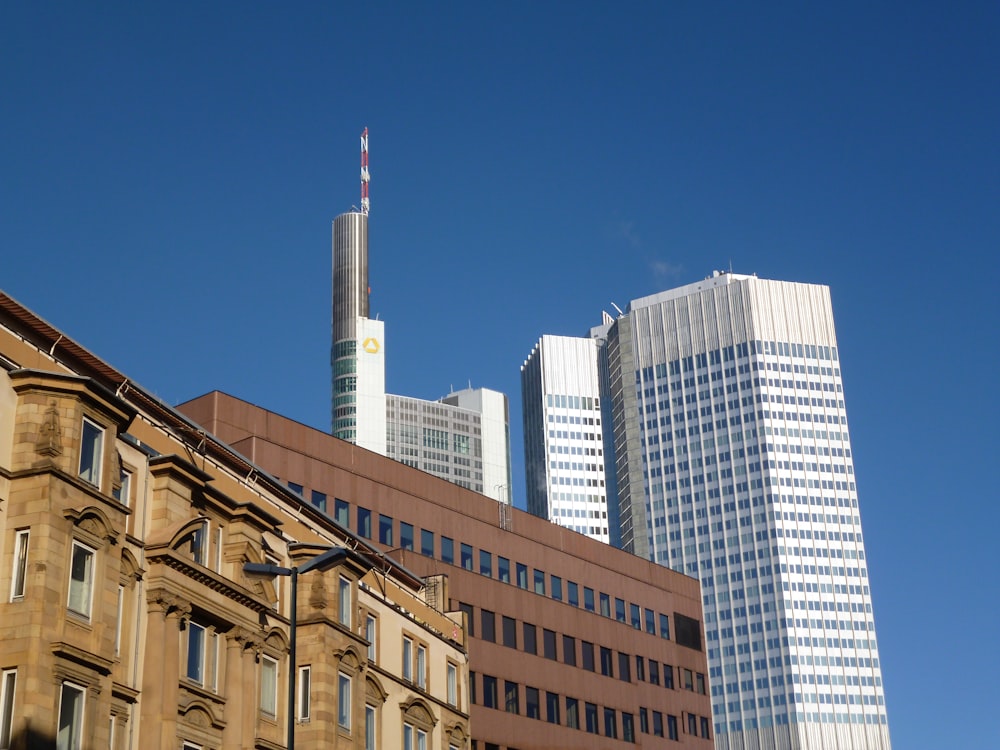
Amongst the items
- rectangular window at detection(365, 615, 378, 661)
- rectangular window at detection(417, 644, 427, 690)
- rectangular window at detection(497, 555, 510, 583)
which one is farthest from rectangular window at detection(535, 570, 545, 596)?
rectangular window at detection(365, 615, 378, 661)

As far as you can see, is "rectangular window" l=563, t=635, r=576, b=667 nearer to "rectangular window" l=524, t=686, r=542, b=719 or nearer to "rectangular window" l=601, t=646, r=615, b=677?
"rectangular window" l=601, t=646, r=615, b=677

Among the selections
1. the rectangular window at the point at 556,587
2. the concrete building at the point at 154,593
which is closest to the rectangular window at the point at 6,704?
the concrete building at the point at 154,593

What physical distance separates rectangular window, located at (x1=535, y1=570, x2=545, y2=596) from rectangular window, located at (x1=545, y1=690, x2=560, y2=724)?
6.94 m

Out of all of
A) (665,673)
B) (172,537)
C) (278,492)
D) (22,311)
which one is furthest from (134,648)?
(665,673)

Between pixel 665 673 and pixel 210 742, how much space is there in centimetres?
6361

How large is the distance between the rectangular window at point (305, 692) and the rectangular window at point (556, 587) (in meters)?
45.0

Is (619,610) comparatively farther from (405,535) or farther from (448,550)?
(405,535)

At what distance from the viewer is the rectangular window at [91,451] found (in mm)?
41250

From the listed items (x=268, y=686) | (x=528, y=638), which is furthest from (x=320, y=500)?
(x=268, y=686)

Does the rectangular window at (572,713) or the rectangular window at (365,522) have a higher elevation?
the rectangular window at (365,522)

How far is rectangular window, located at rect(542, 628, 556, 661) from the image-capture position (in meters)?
93.0

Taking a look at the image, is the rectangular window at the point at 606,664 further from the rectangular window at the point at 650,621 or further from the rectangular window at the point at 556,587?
the rectangular window at the point at 650,621

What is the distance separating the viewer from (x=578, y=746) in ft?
306

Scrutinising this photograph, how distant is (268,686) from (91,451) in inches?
503
